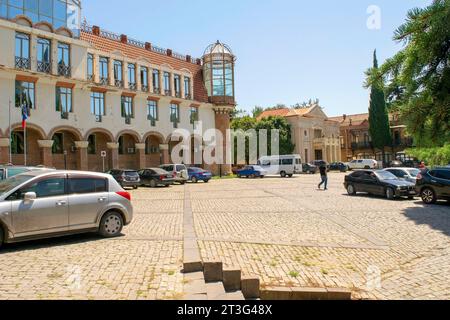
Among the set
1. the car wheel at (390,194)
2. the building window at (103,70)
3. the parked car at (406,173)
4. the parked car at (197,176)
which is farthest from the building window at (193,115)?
the car wheel at (390,194)

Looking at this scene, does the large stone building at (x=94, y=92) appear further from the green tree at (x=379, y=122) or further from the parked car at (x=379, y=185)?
the green tree at (x=379, y=122)

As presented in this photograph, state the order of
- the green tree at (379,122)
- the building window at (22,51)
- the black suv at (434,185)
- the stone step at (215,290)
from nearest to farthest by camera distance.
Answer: the stone step at (215,290) → the black suv at (434,185) → the building window at (22,51) → the green tree at (379,122)

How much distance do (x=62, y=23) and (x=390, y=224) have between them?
28969mm

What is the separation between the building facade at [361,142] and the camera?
68.7 m

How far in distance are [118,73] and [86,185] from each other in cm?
2964

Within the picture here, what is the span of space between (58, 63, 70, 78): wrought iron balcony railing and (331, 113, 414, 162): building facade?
54.2m

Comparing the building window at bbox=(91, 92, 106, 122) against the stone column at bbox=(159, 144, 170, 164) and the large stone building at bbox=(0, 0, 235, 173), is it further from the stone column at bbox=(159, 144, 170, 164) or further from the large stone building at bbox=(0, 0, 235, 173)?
the stone column at bbox=(159, 144, 170, 164)

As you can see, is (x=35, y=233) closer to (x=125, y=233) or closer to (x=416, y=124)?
(x=125, y=233)

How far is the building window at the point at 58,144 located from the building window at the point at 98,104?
3418mm

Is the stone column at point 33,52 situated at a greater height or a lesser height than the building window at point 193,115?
greater

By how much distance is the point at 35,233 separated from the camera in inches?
338

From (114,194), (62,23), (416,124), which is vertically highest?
(62,23)

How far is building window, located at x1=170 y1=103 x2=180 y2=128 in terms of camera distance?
1655 inches
